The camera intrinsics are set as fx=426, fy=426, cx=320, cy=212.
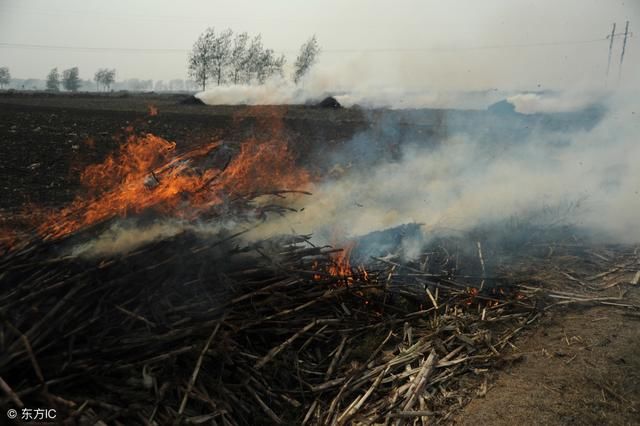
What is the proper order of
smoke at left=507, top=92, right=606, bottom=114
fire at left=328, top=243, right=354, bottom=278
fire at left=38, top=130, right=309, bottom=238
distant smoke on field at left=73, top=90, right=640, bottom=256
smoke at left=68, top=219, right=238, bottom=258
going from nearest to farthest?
smoke at left=68, top=219, right=238, bottom=258, fire at left=38, top=130, right=309, bottom=238, fire at left=328, top=243, right=354, bottom=278, distant smoke on field at left=73, top=90, right=640, bottom=256, smoke at left=507, top=92, right=606, bottom=114

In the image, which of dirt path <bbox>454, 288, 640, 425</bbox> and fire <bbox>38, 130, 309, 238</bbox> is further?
fire <bbox>38, 130, 309, 238</bbox>

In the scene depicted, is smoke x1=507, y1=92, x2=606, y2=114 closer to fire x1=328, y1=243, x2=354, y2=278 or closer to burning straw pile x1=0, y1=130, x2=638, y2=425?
burning straw pile x1=0, y1=130, x2=638, y2=425

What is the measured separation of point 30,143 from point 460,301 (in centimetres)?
1578

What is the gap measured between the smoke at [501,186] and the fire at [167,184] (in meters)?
0.90

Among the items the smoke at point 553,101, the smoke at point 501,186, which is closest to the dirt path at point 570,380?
the smoke at point 501,186

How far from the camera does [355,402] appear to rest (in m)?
4.21

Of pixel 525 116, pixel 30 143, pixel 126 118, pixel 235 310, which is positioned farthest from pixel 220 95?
pixel 235 310

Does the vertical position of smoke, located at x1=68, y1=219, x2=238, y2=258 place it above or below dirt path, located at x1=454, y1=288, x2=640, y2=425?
above

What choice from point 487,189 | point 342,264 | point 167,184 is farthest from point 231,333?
point 487,189

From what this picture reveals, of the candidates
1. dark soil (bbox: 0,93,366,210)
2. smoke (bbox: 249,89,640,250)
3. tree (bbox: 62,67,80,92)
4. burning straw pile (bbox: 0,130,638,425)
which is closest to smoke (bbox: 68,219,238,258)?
burning straw pile (bbox: 0,130,638,425)

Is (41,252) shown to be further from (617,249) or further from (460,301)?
(617,249)

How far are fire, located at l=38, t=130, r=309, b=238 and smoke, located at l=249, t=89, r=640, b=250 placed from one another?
0.90m

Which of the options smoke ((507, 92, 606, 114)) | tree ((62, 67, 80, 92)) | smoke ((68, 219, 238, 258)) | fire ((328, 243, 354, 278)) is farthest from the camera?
tree ((62, 67, 80, 92))

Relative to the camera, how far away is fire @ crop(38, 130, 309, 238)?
5.29 meters
